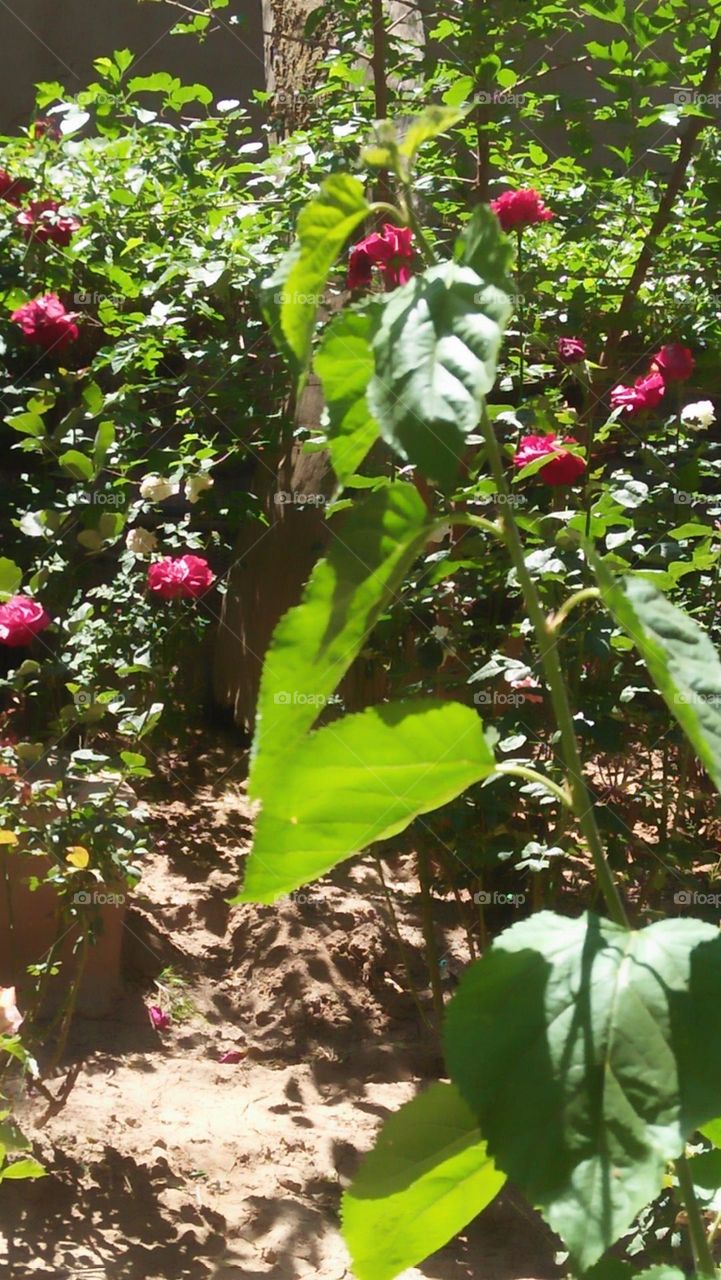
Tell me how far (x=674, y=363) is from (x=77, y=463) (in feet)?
4.18

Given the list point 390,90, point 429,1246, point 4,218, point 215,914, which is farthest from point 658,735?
point 4,218

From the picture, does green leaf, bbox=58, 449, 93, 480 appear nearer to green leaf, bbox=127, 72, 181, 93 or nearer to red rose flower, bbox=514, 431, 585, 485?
red rose flower, bbox=514, 431, 585, 485

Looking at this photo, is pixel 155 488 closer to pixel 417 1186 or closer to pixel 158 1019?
pixel 158 1019

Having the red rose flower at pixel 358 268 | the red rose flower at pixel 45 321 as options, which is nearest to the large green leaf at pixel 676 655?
the red rose flower at pixel 358 268

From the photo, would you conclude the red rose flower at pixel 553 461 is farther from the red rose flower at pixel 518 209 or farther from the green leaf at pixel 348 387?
the green leaf at pixel 348 387

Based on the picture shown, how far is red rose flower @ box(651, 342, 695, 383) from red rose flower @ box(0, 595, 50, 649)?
137cm

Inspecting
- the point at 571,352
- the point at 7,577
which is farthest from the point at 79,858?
the point at 571,352

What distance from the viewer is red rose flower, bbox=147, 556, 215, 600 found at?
3168 mm

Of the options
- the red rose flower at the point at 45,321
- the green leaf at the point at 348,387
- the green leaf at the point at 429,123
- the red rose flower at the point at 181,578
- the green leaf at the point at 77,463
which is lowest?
the red rose flower at the point at 181,578

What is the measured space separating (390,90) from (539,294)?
706 mm

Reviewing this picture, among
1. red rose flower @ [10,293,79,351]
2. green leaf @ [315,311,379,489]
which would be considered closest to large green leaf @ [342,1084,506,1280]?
green leaf @ [315,311,379,489]

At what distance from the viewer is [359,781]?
725mm

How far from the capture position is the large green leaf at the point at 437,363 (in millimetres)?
636

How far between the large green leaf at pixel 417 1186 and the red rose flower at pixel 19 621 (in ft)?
6.62
